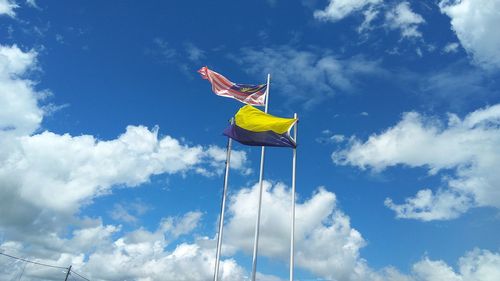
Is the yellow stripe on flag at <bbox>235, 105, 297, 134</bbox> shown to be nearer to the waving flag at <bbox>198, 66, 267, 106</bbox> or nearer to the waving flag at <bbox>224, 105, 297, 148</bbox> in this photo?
the waving flag at <bbox>224, 105, 297, 148</bbox>

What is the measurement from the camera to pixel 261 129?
99.9ft

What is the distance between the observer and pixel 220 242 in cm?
3000

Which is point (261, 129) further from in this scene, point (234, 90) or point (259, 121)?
point (234, 90)

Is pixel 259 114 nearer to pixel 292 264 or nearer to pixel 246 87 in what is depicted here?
pixel 246 87

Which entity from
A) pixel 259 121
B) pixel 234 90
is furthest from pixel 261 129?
pixel 234 90

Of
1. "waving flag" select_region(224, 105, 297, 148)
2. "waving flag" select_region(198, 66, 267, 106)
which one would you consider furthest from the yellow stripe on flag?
"waving flag" select_region(198, 66, 267, 106)

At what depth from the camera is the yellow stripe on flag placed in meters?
30.3

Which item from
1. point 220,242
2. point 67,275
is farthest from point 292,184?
point 67,275

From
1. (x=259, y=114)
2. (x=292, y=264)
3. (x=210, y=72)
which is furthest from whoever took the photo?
(x=210, y=72)

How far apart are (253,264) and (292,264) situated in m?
2.60

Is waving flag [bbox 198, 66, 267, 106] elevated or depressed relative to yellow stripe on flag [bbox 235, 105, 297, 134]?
elevated

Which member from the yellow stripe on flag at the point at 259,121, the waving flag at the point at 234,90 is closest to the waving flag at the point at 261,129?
the yellow stripe on flag at the point at 259,121

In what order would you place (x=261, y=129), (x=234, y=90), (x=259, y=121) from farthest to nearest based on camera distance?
1. (x=234, y=90)
2. (x=259, y=121)
3. (x=261, y=129)

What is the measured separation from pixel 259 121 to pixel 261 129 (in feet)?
2.20
